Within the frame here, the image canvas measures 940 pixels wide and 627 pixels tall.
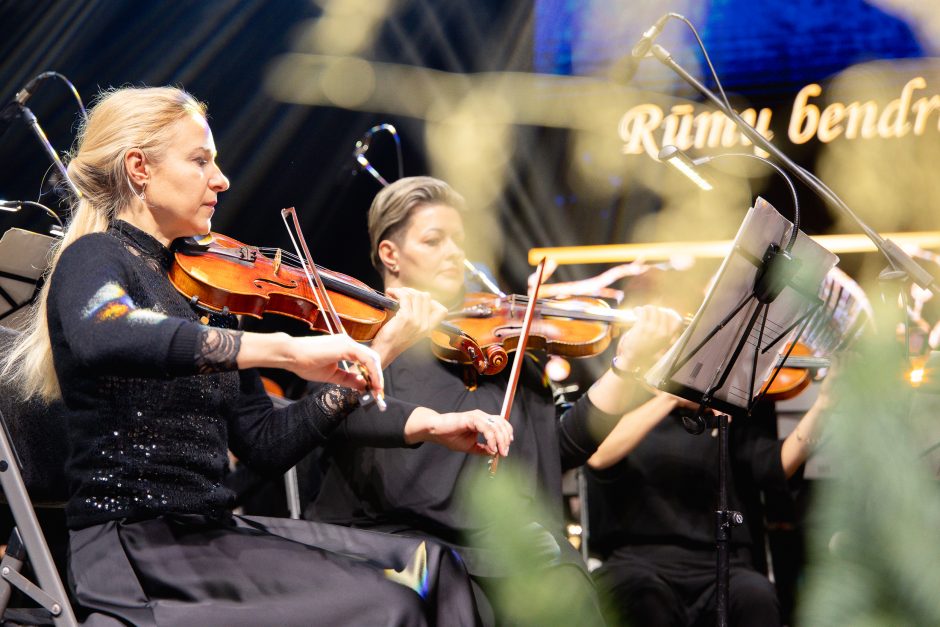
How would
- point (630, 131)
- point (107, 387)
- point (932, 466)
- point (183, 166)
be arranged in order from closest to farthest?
point (107, 387)
point (183, 166)
point (932, 466)
point (630, 131)

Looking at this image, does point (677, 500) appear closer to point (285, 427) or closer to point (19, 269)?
point (285, 427)

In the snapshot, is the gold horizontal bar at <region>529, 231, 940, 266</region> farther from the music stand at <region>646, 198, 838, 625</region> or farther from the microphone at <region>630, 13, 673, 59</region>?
the music stand at <region>646, 198, 838, 625</region>

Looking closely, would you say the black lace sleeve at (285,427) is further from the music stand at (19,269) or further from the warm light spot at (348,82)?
the warm light spot at (348,82)

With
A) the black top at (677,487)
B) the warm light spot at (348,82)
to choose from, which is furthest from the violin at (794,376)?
the warm light spot at (348,82)

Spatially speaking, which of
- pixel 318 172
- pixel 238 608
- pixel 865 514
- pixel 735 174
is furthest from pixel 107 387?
pixel 735 174

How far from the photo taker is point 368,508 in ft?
6.89

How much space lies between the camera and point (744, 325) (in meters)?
1.83

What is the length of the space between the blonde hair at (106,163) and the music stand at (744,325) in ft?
3.44

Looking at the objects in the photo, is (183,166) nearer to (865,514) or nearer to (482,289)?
(865,514)

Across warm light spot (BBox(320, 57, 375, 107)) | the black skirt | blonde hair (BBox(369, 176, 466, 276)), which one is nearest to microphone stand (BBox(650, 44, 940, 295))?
blonde hair (BBox(369, 176, 466, 276))

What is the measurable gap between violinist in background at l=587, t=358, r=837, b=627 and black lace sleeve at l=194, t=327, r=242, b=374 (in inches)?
54.1

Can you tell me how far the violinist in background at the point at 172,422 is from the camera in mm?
1331

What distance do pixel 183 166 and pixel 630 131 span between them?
321 cm

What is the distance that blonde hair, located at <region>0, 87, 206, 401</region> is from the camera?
5.18 feet
